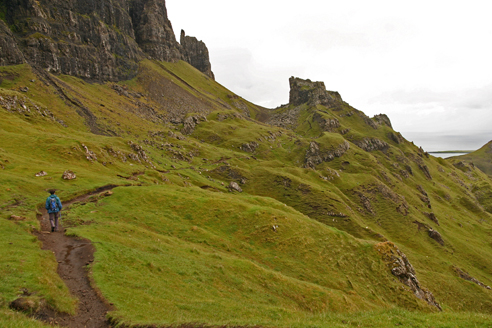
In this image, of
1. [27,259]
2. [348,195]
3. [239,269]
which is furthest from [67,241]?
[348,195]

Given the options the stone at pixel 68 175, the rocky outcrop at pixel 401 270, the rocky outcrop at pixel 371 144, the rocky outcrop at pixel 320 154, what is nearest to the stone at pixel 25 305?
the stone at pixel 68 175

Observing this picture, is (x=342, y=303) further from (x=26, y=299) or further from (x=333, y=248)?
(x=26, y=299)

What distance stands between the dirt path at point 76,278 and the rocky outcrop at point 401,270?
4387cm

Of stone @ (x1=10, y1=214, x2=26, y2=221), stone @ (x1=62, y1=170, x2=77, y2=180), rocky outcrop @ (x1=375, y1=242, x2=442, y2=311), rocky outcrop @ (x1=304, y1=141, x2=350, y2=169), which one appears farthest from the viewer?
rocky outcrop @ (x1=304, y1=141, x2=350, y2=169)

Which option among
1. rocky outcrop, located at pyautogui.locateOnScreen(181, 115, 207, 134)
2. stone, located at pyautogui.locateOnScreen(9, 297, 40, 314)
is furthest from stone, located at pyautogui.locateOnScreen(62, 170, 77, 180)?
rocky outcrop, located at pyautogui.locateOnScreen(181, 115, 207, 134)

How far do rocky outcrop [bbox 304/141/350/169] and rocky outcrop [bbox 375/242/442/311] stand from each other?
10064cm

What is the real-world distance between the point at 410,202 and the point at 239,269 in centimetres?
12906

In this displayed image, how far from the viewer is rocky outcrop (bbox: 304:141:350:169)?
486ft

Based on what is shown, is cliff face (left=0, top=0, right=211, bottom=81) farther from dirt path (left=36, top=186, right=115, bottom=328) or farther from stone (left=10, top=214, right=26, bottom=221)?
dirt path (left=36, top=186, right=115, bottom=328)

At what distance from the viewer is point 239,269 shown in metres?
29.7

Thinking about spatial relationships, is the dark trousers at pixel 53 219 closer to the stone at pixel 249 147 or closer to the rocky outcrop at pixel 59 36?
the stone at pixel 249 147

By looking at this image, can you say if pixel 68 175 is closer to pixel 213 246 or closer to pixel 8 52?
pixel 213 246

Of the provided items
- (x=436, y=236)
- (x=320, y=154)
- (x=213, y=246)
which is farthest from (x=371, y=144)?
(x=213, y=246)

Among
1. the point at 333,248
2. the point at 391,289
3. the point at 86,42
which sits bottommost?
the point at 391,289
